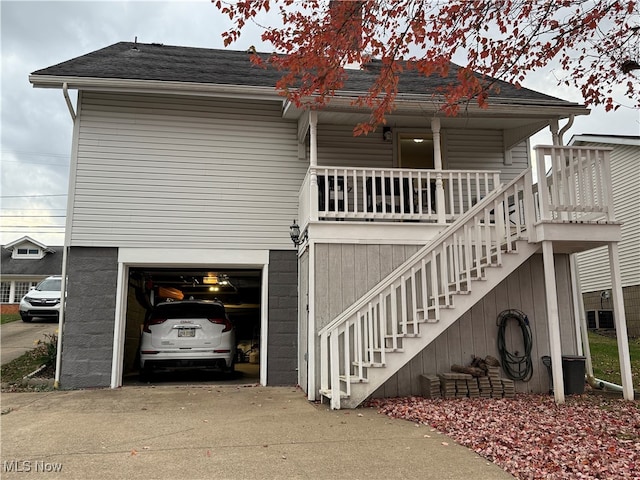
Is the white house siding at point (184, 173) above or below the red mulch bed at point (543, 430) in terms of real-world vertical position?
above

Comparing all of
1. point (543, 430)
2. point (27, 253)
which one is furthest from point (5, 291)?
point (543, 430)

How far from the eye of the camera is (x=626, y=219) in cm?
1480

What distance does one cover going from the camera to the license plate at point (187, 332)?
25.5 feet

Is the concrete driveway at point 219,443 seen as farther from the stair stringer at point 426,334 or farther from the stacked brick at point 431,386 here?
the stacked brick at point 431,386

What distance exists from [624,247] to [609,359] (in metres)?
6.79

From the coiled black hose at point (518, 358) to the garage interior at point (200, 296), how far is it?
4.32m

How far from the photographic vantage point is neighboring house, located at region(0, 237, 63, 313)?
2488cm

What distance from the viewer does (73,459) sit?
3617mm

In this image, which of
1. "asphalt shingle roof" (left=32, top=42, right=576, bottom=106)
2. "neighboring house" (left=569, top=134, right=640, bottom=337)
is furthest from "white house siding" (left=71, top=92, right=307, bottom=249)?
"neighboring house" (left=569, top=134, right=640, bottom=337)

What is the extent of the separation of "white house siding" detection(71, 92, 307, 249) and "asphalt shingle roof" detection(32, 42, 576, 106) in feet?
1.37

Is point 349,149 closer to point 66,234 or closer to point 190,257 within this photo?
point 190,257

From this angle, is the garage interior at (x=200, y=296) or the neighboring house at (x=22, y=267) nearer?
the garage interior at (x=200, y=296)

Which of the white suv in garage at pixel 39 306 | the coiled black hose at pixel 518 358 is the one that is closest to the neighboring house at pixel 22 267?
the white suv in garage at pixel 39 306

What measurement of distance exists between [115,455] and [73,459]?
0.99 feet
